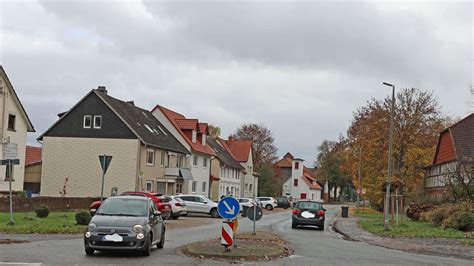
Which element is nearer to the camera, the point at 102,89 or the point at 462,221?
the point at 462,221

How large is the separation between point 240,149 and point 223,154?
10.9 m

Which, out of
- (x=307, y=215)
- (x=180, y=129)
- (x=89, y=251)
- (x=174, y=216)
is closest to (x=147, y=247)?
(x=89, y=251)

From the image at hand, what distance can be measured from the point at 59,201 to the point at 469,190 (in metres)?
24.1

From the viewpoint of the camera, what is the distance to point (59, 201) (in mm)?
35812

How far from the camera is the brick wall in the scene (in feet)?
103

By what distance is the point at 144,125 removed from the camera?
177ft

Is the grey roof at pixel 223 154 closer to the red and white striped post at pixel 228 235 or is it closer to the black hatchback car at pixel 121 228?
the red and white striped post at pixel 228 235

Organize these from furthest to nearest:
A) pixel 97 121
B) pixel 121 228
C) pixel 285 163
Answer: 1. pixel 285 163
2. pixel 97 121
3. pixel 121 228

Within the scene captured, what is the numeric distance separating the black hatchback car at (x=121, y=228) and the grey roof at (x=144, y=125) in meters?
33.1

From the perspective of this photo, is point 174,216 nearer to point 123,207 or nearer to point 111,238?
point 123,207

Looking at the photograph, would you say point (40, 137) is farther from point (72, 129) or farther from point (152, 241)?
point (152, 241)

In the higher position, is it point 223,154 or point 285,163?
point 285,163

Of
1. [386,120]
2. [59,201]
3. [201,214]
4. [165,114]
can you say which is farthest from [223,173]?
[59,201]

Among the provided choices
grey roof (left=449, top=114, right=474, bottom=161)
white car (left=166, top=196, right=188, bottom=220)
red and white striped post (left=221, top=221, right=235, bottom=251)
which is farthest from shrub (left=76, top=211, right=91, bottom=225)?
grey roof (left=449, top=114, right=474, bottom=161)
